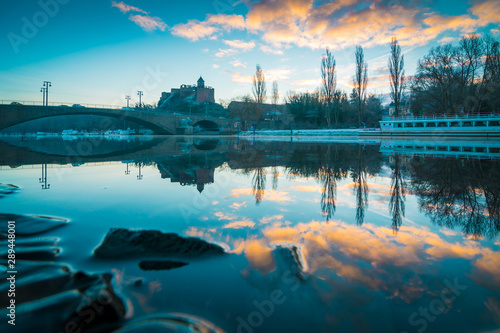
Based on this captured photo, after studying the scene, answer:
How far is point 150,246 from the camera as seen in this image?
228cm

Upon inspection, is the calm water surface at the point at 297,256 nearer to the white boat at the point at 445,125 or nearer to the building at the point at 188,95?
the white boat at the point at 445,125

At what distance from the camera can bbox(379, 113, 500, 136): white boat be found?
2506cm

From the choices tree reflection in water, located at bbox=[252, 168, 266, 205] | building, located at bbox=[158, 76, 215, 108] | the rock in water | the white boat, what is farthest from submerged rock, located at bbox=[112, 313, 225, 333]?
building, located at bbox=[158, 76, 215, 108]

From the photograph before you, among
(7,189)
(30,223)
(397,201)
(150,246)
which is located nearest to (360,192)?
(397,201)

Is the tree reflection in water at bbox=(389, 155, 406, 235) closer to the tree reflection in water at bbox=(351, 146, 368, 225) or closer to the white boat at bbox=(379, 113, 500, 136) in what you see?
the tree reflection in water at bbox=(351, 146, 368, 225)

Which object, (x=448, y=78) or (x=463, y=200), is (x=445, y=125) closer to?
(x=448, y=78)

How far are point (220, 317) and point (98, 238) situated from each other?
1.67 m

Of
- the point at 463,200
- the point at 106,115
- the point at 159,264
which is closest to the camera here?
the point at 159,264

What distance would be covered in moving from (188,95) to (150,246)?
124232mm

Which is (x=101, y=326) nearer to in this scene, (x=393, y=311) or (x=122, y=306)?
(x=122, y=306)

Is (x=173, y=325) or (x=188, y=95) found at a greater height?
(x=188, y=95)

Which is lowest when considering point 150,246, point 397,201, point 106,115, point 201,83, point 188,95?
point 150,246

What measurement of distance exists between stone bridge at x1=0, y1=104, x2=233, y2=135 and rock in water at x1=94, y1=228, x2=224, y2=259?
52.1m

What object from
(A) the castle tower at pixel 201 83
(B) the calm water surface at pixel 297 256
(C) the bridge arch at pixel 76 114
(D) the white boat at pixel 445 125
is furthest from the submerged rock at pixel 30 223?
(A) the castle tower at pixel 201 83
